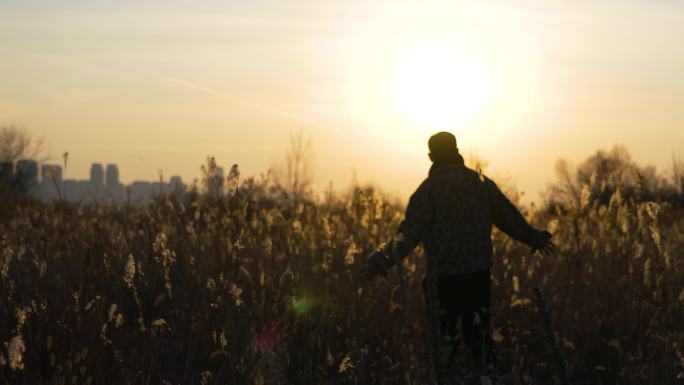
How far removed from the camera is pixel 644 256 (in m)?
6.54

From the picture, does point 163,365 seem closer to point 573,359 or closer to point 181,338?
point 181,338

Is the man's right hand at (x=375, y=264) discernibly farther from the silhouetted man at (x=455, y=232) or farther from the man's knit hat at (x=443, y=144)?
the man's knit hat at (x=443, y=144)

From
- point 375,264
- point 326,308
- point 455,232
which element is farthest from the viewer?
point 326,308

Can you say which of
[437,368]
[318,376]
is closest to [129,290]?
[318,376]

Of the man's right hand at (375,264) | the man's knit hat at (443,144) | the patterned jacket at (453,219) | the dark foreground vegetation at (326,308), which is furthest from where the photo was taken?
the man's knit hat at (443,144)

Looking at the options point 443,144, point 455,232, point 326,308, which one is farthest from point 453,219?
point 326,308

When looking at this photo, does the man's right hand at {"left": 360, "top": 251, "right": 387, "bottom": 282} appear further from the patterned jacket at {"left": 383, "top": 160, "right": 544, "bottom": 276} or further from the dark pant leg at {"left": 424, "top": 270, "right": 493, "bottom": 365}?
the dark pant leg at {"left": 424, "top": 270, "right": 493, "bottom": 365}

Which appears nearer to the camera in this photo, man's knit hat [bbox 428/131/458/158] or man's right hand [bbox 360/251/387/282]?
man's right hand [bbox 360/251/387/282]

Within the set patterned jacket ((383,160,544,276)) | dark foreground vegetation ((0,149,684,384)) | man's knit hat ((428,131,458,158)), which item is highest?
man's knit hat ((428,131,458,158))

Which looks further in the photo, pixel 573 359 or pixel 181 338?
pixel 573 359

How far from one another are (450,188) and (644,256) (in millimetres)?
2651

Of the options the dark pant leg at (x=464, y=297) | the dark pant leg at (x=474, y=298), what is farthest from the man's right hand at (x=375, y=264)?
the dark pant leg at (x=474, y=298)

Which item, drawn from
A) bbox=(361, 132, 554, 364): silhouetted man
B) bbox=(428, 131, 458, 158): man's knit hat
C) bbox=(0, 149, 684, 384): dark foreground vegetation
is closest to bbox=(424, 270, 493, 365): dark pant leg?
bbox=(361, 132, 554, 364): silhouetted man

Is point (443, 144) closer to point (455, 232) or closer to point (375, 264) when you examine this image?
point (455, 232)
